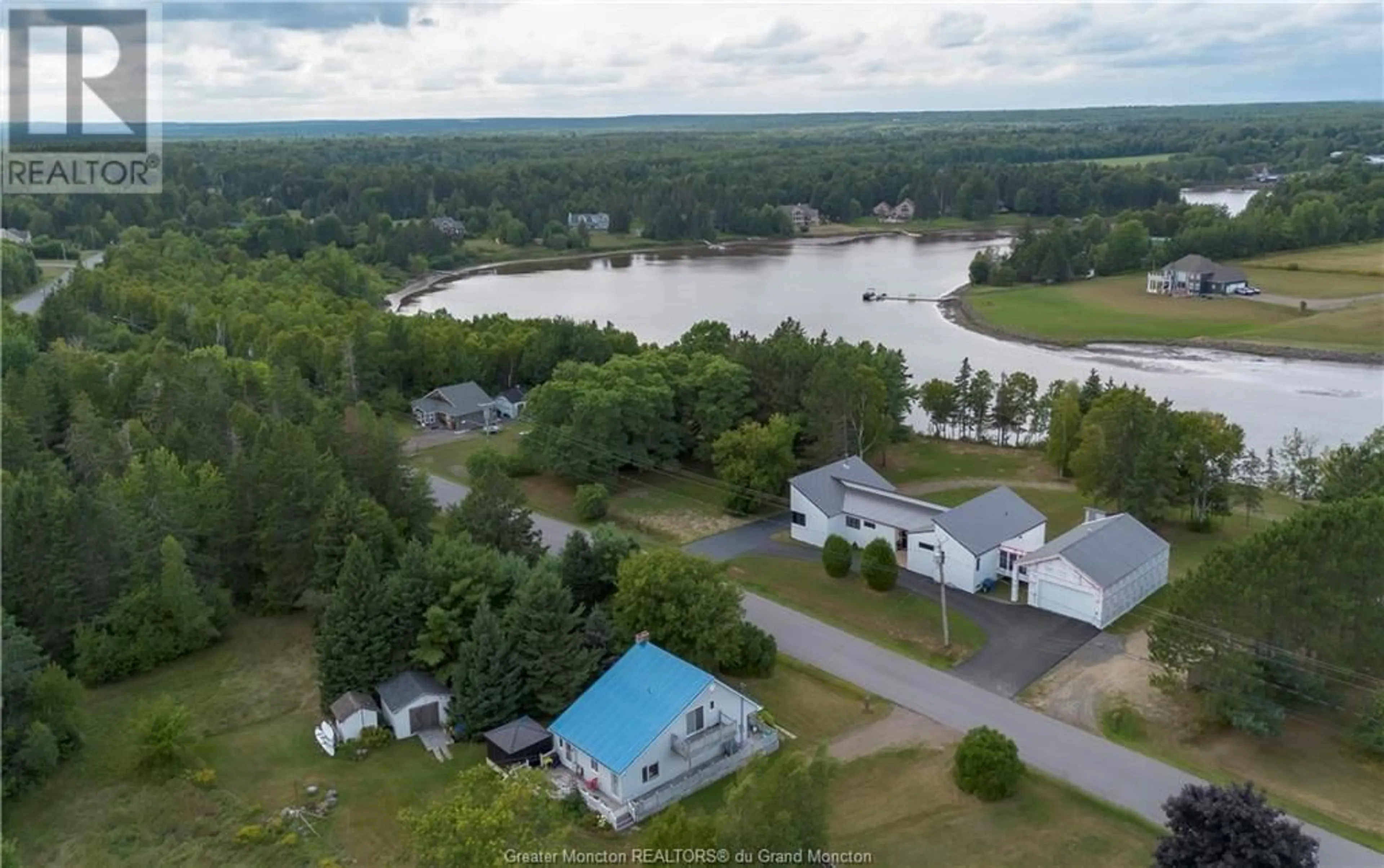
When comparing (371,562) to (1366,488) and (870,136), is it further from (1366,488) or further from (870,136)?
(870,136)

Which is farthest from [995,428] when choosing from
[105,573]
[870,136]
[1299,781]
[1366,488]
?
[870,136]

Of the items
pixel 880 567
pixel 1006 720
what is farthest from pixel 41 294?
pixel 1006 720

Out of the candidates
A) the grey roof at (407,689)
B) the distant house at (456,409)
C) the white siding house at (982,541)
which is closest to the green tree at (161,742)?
the grey roof at (407,689)

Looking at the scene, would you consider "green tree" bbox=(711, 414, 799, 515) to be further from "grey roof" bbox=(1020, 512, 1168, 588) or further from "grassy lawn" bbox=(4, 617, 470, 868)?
"grassy lawn" bbox=(4, 617, 470, 868)

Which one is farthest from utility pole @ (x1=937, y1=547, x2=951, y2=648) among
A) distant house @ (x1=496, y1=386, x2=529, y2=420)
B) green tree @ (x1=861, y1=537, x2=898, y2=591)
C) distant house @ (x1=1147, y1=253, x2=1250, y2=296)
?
distant house @ (x1=1147, y1=253, x2=1250, y2=296)

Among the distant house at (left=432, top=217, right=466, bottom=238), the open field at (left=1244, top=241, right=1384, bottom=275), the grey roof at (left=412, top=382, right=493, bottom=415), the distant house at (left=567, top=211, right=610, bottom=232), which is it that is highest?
the distant house at (left=567, top=211, right=610, bottom=232)

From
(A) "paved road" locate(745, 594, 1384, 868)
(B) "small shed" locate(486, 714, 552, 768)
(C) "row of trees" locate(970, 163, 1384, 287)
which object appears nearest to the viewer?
(A) "paved road" locate(745, 594, 1384, 868)

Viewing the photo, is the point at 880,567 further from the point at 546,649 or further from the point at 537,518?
the point at 537,518
